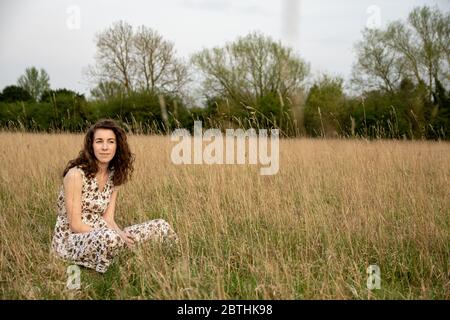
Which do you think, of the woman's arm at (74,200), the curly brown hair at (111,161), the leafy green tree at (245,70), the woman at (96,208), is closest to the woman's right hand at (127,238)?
the woman at (96,208)

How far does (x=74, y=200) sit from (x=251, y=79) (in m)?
14.9

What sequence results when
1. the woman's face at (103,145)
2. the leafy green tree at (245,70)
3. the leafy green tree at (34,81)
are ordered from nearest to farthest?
the woman's face at (103,145) < the leafy green tree at (245,70) < the leafy green tree at (34,81)

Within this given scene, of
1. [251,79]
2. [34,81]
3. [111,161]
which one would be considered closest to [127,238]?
[111,161]

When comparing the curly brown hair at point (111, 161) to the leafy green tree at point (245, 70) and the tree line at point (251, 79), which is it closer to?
the tree line at point (251, 79)

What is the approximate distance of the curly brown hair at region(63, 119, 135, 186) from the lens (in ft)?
9.73

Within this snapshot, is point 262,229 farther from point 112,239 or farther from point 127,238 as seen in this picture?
point 112,239

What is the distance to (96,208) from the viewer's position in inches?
121

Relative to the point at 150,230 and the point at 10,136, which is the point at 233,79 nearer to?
the point at 10,136

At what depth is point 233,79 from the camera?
1727 centimetres

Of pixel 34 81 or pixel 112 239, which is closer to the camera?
pixel 112 239

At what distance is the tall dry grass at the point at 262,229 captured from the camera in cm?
238

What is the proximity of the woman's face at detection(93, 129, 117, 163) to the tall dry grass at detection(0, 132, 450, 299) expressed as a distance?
0.75m

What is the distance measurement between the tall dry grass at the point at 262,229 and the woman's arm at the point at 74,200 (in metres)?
0.27
